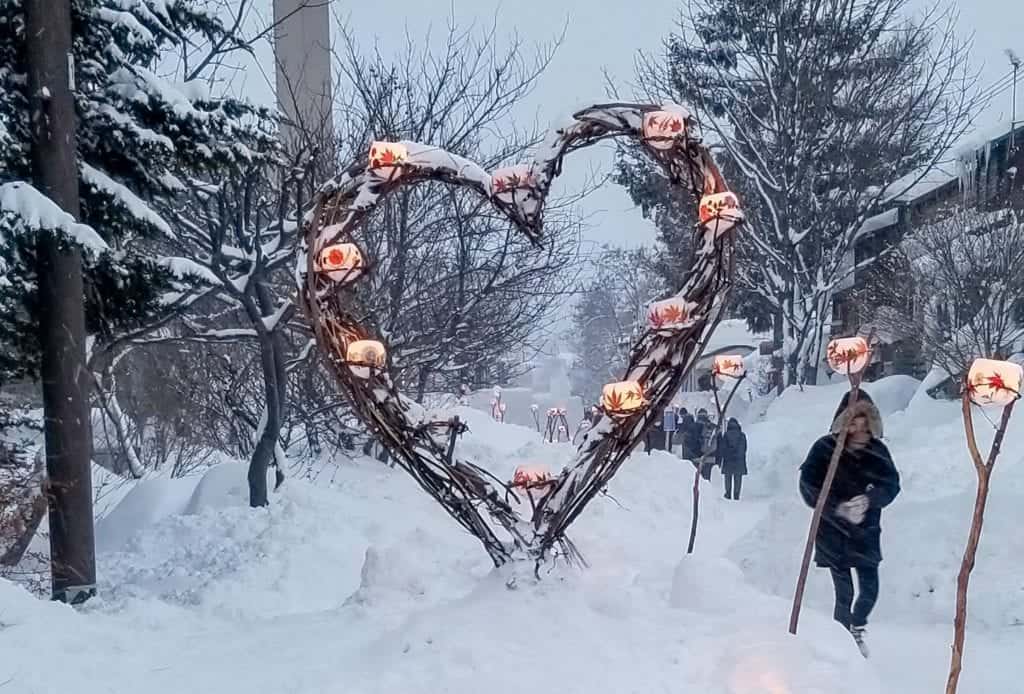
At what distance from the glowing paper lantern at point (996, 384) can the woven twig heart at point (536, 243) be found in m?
1.41

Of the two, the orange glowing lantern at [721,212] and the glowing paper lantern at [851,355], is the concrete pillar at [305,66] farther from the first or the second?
the glowing paper lantern at [851,355]

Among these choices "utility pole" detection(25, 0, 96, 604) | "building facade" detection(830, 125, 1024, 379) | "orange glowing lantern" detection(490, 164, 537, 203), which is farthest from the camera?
"building facade" detection(830, 125, 1024, 379)

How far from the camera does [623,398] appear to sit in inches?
200

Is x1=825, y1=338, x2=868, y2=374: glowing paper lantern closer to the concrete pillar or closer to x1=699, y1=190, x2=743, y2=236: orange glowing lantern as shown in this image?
x1=699, y1=190, x2=743, y2=236: orange glowing lantern

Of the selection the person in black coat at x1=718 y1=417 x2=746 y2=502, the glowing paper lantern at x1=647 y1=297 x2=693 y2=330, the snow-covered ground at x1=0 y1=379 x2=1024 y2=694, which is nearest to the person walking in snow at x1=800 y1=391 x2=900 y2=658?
the snow-covered ground at x1=0 y1=379 x2=1024 y2=694

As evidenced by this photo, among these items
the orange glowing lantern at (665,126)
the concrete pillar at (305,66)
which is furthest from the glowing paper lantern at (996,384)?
the concrete pillar at (305,66)

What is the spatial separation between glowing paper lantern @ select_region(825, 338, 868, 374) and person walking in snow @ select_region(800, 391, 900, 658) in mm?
480

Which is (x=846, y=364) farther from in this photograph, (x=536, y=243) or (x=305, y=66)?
(x=305, y=66)

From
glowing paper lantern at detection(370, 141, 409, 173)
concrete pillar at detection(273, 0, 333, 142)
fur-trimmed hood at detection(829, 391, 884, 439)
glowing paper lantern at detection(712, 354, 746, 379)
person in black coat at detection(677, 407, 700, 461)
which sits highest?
concrete pillar at detection(273, 0, 333, 142)

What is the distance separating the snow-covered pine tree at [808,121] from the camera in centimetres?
2119

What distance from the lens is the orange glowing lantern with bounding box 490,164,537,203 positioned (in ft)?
17.2

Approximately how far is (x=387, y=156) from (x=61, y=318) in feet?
12.5

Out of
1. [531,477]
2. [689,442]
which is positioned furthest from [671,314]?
[689,442]

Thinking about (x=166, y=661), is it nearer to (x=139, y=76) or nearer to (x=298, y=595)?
(x=298, y=595)
